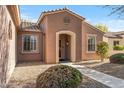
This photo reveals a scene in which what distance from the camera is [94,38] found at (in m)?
16.3

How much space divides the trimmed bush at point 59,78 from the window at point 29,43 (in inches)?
375

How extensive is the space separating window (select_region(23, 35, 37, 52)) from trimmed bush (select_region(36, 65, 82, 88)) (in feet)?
31.3

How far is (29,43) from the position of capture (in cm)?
1505

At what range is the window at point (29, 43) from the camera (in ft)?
48.9

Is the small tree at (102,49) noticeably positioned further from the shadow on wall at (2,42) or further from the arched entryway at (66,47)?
the shadow on wall at (2,42)

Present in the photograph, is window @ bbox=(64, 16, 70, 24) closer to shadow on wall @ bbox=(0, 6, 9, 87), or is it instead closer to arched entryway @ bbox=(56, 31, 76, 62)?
arched entryway @ bbox=(56, 31, 76, 62)

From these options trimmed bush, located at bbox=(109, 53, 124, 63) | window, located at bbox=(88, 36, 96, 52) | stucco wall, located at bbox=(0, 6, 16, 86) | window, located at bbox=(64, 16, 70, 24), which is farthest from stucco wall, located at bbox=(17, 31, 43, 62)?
stucco wall, located at bbox=(0, 6, 16, 86)

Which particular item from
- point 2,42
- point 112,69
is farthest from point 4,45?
point 112,69

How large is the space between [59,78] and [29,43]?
10.0m

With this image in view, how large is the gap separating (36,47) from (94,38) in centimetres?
535

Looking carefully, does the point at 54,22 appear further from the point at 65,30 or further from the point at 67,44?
the point at 67,44

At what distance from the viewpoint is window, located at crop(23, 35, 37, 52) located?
587 inches

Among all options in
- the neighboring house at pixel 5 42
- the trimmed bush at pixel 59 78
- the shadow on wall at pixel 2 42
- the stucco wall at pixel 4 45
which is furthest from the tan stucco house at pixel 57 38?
the trimmed bush at pixel 59 78
